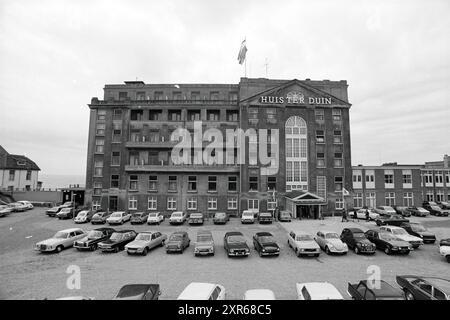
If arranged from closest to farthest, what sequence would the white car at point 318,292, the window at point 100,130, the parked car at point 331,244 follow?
1. the white car at point 318,292
2. the parked car at point 331,244
3. the window at point 100,130

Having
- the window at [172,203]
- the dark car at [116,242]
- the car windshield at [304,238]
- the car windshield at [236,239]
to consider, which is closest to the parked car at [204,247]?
the car windshield at [236,239]

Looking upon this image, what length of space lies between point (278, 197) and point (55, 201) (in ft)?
157

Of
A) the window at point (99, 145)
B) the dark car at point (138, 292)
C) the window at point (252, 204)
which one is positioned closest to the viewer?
the dark car at point (138, 292)

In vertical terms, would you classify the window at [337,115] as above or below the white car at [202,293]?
above

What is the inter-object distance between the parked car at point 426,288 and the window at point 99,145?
4658cm

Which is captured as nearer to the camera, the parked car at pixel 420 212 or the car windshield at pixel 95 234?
the car windshield at pixel 95 234

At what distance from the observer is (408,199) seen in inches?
1911

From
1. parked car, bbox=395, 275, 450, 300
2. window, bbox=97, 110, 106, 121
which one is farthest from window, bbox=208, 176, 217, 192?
parked car, bbox=395, 275, 450, 300

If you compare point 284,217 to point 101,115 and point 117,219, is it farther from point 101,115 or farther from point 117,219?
point 101,115

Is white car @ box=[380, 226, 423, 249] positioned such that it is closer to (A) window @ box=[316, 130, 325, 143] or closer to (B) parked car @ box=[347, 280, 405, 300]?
(B) parked car @ box=[347, 280, 405, 300]

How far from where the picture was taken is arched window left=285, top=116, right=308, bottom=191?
43844 millimetres

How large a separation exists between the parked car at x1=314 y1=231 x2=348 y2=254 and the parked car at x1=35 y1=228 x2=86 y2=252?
22142 millimetres

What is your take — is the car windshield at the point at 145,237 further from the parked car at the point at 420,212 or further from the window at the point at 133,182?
the parked car at the point at 420,212

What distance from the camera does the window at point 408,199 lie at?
4834 cm
